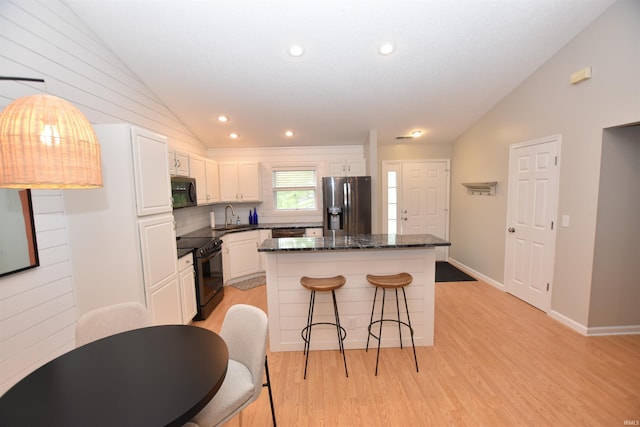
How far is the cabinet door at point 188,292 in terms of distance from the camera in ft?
9.14

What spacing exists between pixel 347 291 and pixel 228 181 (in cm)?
319

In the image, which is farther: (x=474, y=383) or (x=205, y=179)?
(x=205, y=179)

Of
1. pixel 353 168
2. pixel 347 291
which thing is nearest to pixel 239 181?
pixel 353 168

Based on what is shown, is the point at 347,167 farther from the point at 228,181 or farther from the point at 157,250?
the point at 157,250

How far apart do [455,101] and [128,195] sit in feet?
13.4

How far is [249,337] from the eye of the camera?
1515 mm

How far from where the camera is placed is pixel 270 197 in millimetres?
5148

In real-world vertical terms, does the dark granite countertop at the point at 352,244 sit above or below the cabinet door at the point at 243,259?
above

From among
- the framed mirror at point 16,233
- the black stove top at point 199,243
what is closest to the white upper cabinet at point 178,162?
the black stove top at point 199,243

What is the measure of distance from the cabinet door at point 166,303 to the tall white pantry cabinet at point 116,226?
0.10 feet

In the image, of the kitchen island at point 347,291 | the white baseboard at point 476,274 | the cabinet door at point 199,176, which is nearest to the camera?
the kitchen island at point 347,291

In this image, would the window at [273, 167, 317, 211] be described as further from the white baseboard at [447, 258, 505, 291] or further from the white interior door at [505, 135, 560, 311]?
the white interior door at [505, 135, 560, 311]

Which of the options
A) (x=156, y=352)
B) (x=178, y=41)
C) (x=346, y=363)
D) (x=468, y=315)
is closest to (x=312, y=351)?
(x=346, y=363)

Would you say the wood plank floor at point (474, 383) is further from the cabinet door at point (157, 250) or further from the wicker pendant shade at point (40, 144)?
the wicker pendant shade at point (40, 144)
